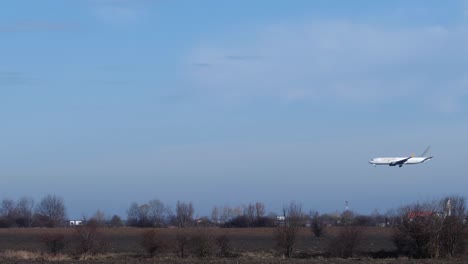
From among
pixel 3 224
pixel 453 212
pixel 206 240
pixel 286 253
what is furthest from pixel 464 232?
pixel 3 224

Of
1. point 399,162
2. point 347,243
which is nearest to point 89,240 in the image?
point 347,243

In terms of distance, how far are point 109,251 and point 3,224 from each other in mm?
91123

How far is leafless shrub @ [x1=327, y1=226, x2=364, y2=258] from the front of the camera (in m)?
57.6

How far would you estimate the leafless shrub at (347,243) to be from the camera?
57.6 meters

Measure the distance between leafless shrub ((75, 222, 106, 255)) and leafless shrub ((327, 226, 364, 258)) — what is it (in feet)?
49.5

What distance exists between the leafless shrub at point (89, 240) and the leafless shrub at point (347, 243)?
15078mm

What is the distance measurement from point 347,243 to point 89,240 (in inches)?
663

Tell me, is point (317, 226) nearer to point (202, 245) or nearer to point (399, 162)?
point (399, 162)

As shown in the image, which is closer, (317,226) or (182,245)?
(182,245)

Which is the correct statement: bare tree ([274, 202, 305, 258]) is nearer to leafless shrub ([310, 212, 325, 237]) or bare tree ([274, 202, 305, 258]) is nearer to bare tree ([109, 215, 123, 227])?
leafless shrub ([310, 212, 325, 237])

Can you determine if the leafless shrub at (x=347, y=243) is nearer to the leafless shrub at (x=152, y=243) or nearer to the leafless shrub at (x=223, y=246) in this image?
the leafless shrub at (x=223, y=246)

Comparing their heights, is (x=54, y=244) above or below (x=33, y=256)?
above

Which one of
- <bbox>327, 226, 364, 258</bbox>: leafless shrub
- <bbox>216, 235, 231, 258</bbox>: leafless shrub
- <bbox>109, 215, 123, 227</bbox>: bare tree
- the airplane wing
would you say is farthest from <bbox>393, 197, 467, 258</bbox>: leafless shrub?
<bbox>109, 215, 123, 227</bbox>: bare tree

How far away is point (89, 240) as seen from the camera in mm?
59438
